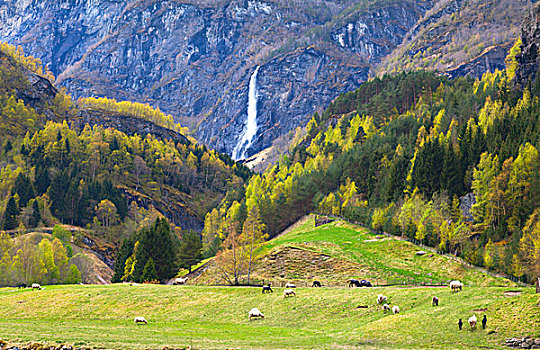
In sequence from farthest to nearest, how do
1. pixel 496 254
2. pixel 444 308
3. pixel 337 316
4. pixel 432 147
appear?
A: pixel 432 147, pixel 496 254, pixel 337 316, pixel 444 308

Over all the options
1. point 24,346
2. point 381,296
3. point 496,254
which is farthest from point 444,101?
point 24,346

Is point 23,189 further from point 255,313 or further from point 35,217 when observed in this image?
point 255,313

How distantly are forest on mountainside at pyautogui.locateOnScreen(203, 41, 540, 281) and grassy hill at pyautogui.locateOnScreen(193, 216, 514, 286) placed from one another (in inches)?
161

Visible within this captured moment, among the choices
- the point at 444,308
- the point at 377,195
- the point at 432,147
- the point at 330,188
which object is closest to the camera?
the point at 444,308

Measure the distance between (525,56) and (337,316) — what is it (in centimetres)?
13502

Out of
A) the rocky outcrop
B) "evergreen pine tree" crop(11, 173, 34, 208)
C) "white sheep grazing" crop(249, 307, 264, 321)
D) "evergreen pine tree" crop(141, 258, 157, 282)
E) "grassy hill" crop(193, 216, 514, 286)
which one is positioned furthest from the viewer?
"evergreen pine tree" crop(11, 173, 34, 208)

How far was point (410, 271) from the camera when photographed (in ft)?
255

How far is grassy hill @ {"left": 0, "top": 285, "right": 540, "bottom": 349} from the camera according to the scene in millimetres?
32562

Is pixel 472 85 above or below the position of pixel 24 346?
above

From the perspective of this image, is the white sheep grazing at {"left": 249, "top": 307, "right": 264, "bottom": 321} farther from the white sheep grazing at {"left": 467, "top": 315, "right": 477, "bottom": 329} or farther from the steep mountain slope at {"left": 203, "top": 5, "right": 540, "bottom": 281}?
the steep mountain slope at {"left": 203, "top": 5, "right": 540, "bottom": 281}

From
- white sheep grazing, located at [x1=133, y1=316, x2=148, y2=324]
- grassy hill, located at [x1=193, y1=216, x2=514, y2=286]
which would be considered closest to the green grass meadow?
grassy hill, located at [x1=193, y1=216, x2=514, y2=286]

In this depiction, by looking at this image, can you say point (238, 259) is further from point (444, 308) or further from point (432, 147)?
point (432, 147)

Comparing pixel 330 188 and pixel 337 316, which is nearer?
pixel 337 316

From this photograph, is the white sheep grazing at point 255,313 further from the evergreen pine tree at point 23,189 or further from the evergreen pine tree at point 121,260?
the evergreen pine tree at point 23,189
